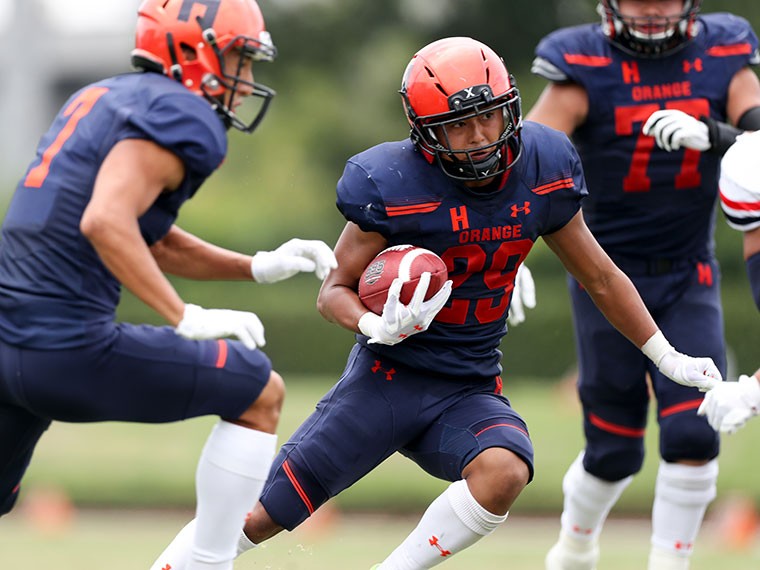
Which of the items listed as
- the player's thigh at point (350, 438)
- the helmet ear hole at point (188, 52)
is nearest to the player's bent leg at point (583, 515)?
the player's thigh at point (350, 438)

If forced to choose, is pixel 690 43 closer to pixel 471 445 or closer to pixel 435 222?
pixel 435 222

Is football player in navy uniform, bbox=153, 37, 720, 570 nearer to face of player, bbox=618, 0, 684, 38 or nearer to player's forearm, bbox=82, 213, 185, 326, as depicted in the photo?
player's forearm, bbox=82, 213, 185, 326

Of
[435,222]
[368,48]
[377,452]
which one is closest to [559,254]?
[435,222]

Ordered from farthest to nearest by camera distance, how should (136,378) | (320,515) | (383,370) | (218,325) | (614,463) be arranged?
1. (320,515)
2. (614,463)
3. (383,370)
4. (136,378)
5. (218,325)

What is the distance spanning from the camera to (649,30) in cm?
491

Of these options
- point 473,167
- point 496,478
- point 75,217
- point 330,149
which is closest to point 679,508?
point 496,478

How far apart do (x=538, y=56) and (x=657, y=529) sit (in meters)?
1.86

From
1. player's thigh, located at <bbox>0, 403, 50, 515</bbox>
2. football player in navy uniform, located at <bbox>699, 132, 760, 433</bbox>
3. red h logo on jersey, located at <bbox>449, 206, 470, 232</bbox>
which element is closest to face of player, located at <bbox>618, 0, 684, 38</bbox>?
football player in navy uniform, located at <bbox>699, 132, 760, 433</bbox>

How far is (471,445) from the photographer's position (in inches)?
155

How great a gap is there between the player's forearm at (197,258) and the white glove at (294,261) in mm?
59

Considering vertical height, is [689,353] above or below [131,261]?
below

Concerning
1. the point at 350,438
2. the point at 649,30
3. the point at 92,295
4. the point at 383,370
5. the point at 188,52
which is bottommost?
the point at 350,438

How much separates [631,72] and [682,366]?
130 cm

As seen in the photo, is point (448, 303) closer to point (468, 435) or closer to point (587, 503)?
point (468, 435)
